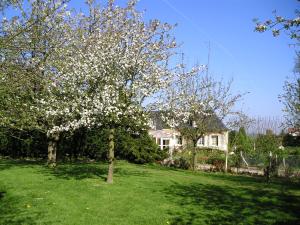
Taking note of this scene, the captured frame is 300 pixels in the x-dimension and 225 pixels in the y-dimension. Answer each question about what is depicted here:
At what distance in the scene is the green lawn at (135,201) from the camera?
8.78 metres

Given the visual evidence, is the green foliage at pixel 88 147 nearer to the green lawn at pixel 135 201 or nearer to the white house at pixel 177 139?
the white house at pixel 177 139

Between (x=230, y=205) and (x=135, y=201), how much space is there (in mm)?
2558

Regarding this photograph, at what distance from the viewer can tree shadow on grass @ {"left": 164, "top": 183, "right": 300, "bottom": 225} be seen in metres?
8.95

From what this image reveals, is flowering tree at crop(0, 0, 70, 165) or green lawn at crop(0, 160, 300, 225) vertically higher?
flowering tree at crop(0, 0, 70, 165)

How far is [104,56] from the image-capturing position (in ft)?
42.0

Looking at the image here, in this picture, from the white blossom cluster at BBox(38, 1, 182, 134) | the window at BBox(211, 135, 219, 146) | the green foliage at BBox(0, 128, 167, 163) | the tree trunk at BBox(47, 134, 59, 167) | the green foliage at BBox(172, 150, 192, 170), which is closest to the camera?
the white blossom cluster at BBox(38, 1, 182, 134)

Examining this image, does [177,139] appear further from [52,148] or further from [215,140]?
[52,148]

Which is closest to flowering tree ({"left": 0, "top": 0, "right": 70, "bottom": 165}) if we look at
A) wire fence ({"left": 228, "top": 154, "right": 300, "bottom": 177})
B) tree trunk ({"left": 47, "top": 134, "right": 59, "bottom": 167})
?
tree trunk ({"left": 47, "top": 134, "right": 59, "bottom": 167})

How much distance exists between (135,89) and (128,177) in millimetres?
4216

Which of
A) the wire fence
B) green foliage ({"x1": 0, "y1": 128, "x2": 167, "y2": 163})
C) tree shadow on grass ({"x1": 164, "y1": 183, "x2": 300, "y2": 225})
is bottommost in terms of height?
tree shadow on grass ({"x1": 164, "y1": 183, "x2": 300, "y2": 225})

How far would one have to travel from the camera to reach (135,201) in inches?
417

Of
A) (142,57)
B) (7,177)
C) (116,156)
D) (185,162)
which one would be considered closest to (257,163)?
(185,162)

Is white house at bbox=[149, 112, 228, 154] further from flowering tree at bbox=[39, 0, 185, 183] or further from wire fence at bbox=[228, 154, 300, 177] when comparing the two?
flowering tree at bbox=[39, 0, 185, 183]

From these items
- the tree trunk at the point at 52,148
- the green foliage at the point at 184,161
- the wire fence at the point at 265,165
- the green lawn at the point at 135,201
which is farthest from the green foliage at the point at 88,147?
the green lawn at the point at 135,201
